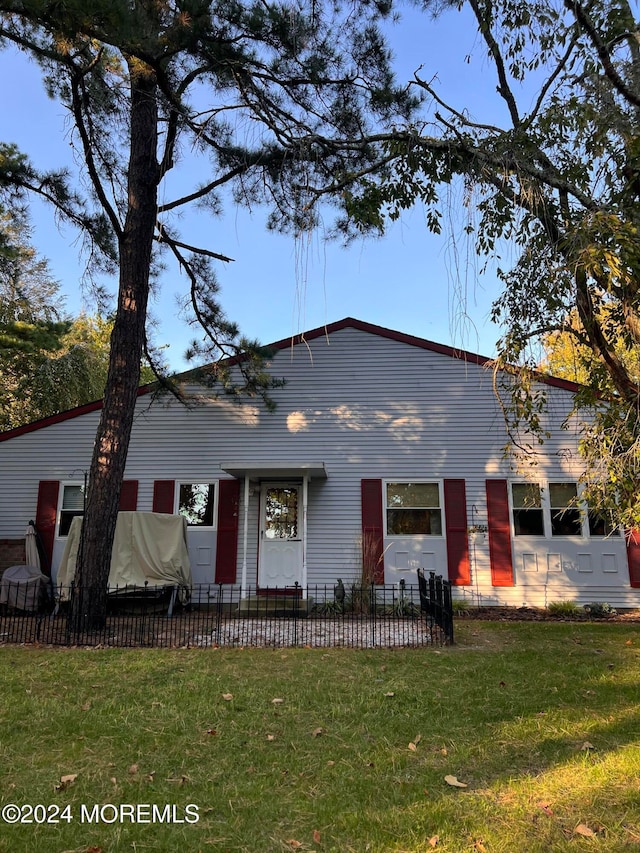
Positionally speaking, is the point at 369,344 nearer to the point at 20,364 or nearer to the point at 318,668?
the point at 318,668

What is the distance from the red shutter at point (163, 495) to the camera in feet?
39.1

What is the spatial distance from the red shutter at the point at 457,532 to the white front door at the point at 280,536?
2.95 m

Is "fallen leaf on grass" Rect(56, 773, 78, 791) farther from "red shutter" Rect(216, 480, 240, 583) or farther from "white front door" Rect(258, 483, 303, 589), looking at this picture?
"red shutter" Rect(216, 480, 240, 583)

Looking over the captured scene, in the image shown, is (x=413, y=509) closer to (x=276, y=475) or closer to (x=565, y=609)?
(x=276, y=475)

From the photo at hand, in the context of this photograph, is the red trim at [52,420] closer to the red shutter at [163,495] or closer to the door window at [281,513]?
the red shutter at [163,495]

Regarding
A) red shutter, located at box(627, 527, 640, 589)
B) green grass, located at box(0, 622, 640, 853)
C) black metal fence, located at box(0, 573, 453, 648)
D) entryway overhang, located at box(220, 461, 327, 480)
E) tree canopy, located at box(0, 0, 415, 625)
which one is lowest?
green grass, located at box(0, 622, 640, 853)

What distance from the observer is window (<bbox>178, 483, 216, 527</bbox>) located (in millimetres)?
11945

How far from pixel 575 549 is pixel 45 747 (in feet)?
32.4

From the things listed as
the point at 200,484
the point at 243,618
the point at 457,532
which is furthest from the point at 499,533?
the point at 200,484

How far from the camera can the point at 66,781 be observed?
3.45 m

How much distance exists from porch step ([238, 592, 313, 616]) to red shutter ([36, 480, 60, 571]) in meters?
4.45

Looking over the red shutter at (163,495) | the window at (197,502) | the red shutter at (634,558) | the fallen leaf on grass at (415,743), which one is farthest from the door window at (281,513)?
the fallen leaf on grass at (415,743)

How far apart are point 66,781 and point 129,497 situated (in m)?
8.98

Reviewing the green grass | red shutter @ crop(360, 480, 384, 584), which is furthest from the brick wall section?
red shutter @ crop(360, 480, 384, 584)
